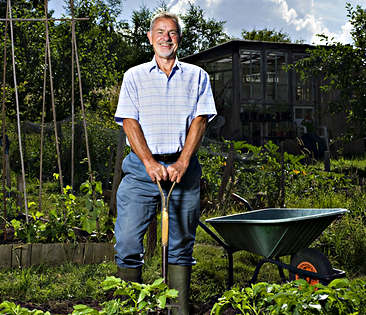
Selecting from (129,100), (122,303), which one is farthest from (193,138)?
(122,303)

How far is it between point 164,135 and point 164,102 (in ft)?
0.56

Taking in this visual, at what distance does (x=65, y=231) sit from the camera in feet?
13.2

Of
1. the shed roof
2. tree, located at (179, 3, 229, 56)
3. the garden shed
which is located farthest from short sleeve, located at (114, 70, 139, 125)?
tree, located at (179, 3, 229, 56)

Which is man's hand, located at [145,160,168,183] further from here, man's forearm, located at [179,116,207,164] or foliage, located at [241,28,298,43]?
foliage, located at [241,28,298,43]

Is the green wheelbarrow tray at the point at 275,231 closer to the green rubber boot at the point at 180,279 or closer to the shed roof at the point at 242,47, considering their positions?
the green rubber boot at the point at 180,279

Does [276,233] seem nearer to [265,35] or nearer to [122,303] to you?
[122,303]

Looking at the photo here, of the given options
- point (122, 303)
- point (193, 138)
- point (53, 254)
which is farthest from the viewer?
point (53, 254)

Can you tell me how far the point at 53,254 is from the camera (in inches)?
150

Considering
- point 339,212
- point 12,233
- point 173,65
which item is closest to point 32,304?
point 12,233

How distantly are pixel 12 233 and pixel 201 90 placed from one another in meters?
2.41

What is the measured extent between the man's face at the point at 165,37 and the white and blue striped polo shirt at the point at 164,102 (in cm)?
7

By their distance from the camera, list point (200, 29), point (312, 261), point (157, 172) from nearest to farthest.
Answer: point (157, 172) < point (312, 261) < point (200, 29)

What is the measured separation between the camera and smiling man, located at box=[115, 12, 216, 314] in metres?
2.60

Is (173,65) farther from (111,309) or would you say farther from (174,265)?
(111,309)
